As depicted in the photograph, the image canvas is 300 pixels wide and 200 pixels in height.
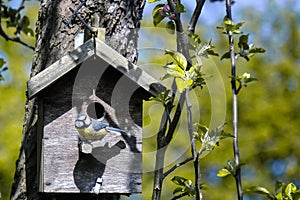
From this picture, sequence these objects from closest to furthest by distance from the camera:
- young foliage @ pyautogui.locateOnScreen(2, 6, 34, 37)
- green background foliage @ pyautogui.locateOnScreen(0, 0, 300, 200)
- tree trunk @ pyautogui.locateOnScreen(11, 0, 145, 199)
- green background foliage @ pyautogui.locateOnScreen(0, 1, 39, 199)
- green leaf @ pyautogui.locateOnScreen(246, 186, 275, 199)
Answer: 1. green leaf @ pyautogui.locateOnScreen(246, 186, 275, 199)
2. tree trunk @ pyautogui.locateOnScreen(11, 0, 145, 199)
3. young foliage @ pyautogui.locateOnScreen(2, 6, 34, 37)
4. green background foliage @ pyautogui.locateOnScreen(0, 1, 39, 199)
5. green background foliage @ pyautogui.locateOnScreen(0, 0, 300, 200)

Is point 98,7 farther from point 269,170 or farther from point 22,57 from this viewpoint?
point 269,170

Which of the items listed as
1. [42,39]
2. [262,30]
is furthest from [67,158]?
[262,30]

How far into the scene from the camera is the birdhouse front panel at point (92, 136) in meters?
1.92

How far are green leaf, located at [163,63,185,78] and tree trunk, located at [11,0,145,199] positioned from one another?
491 millimetres

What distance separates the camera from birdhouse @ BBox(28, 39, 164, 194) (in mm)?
1888

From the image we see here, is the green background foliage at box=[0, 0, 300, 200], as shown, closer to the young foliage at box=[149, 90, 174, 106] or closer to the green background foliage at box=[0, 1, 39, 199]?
the green background foliage at box=[0, 1, 39, 199]

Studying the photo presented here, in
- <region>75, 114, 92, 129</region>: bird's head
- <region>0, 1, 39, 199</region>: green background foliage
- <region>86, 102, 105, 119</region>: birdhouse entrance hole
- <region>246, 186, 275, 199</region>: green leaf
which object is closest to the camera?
<region>246, 186, 275, 199</region>: green leaf

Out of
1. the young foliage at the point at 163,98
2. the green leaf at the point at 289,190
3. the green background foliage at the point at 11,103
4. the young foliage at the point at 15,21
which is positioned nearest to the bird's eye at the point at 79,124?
the young foliage at the point at 163,98

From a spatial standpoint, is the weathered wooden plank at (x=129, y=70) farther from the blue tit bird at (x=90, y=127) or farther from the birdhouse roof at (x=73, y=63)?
the blue tit bird at (x=90, y=127)

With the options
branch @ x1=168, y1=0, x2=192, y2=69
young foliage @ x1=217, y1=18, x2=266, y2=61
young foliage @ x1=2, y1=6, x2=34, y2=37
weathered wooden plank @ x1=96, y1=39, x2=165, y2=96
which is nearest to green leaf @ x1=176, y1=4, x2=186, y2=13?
branch @ x1=168, y1=0, x2=192, y2=69

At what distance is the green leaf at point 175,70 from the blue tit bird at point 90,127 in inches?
11.0

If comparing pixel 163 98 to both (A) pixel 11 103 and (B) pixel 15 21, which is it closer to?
(B) pixel 15 21

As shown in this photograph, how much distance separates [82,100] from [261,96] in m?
8.07

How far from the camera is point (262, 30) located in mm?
10742
